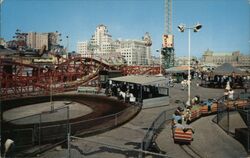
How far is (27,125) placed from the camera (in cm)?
1723

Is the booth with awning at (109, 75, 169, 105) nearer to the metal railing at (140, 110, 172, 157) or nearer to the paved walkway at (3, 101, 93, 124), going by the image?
the paved walkway at (3, 101, 93, 124)

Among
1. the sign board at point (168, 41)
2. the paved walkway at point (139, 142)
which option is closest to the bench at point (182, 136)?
the paved walkway at point (139, 142)

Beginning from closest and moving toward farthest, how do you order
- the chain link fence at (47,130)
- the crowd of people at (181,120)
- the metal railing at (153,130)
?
the metal railing at (153,130)
the chain link fence at (47,130)
the crowd of people at (181,120)

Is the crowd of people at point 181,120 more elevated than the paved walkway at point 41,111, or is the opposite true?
the crowd of people at point 181,120

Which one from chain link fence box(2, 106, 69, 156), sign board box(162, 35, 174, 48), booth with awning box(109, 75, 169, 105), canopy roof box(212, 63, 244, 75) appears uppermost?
sign board box(162, 35, 174, 48)

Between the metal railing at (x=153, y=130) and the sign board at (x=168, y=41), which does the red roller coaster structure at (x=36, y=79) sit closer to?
the metal railing at (x=153, y=130)

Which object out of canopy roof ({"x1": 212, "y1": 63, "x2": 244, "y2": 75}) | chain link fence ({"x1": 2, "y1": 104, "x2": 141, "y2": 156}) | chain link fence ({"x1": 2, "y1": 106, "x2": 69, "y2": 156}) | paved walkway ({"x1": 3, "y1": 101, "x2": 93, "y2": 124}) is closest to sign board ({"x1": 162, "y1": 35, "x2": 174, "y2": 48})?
canopy roof ({"x1": 212, "y1": 63, "x2": 244, "y2": 75})

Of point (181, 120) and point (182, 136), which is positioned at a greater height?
point (181, 120)

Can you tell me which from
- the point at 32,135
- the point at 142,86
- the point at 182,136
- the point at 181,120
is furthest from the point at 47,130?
the point at 142,86

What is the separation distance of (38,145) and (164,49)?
127759 millimetres

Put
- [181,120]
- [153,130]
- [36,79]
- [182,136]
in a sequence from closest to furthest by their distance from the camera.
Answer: [182,136] → [153,130] → [181,120] → [36,79]

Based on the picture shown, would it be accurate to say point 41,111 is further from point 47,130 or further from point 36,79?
point 36,79

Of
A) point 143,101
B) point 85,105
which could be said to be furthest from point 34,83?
point 143,101

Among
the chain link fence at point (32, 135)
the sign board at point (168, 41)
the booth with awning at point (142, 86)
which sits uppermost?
the sign board at point (168, 41)
